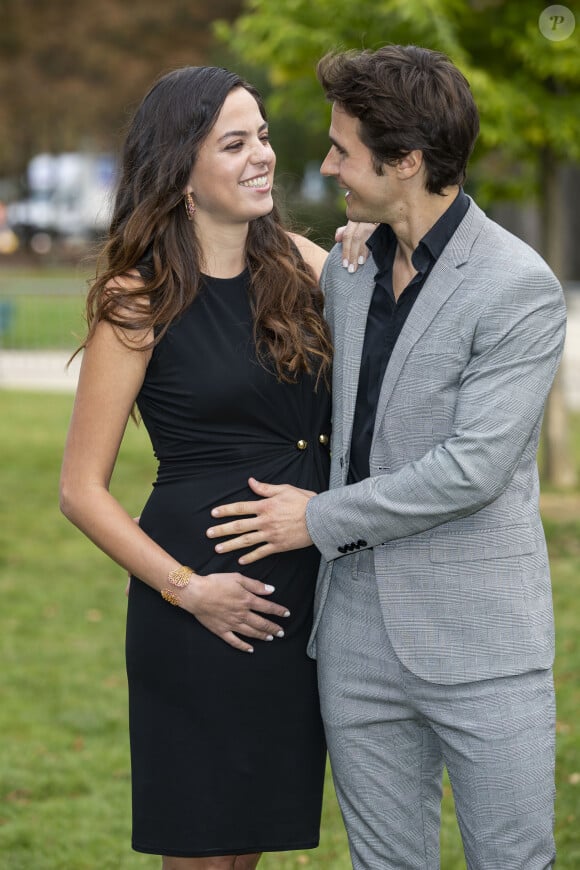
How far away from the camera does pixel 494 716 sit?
2.96m

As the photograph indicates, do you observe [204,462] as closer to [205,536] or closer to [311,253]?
[205,536]

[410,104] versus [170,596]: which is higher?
[410,104]

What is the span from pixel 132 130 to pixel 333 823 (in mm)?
3117

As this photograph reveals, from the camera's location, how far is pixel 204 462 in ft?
11.1

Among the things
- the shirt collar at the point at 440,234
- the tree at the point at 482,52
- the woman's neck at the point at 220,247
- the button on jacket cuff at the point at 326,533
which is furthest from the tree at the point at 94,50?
the button on jacket cuff at the point at 326,533

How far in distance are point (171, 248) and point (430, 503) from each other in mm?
1011

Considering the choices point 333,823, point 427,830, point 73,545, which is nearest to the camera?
point 427,830

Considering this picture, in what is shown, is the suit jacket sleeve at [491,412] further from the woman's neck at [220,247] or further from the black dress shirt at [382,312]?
the woman's neck at [220,247]

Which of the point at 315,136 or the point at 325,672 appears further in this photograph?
the point at 315,136

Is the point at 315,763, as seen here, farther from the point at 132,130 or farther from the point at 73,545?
the point at 73,545

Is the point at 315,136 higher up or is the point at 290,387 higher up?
the point at 315,136

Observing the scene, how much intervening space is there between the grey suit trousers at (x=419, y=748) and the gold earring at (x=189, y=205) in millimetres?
976

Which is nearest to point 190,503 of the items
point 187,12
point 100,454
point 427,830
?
point 100,454

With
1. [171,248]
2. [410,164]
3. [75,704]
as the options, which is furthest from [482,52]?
[410,164]
